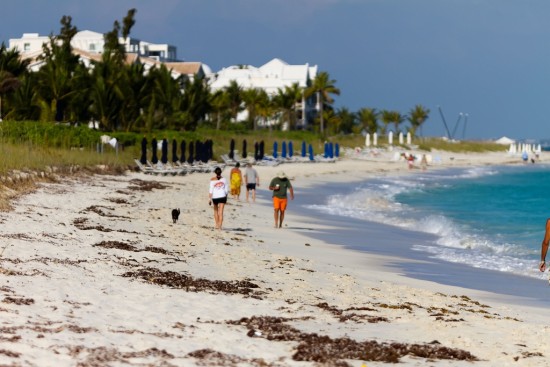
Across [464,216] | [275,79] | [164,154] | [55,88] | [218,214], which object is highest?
[275,79]

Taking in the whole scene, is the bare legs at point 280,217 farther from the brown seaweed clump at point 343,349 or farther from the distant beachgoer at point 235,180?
the brown seaweed clump at point 343,349

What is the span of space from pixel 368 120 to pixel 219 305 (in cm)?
13031

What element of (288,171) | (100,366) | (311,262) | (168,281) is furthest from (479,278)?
(288,171)

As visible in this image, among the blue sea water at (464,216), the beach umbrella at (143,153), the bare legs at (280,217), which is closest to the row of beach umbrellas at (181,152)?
the beach umbrella at (143,153)

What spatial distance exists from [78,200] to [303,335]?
15355mm

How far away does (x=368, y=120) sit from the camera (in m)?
139

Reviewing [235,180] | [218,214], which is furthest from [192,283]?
[235,180]

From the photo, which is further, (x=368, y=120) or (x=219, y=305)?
(x=368, y=120)

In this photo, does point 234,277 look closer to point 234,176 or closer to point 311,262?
point 311,262

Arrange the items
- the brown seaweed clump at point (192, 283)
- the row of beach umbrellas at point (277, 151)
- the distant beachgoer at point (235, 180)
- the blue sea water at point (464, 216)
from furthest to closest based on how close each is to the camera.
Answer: the row of beach umbrellas at point (277, 151) < the distant beachgoer at point (235, 180) < the blue sea water at point (464, 216) < the brown seaweed clump at point (192, 283)

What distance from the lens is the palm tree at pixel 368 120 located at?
457 feet

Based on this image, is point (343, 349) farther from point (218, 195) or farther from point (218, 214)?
point (218, 214)

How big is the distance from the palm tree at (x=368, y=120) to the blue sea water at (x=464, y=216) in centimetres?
7926

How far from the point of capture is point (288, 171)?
58375mm
